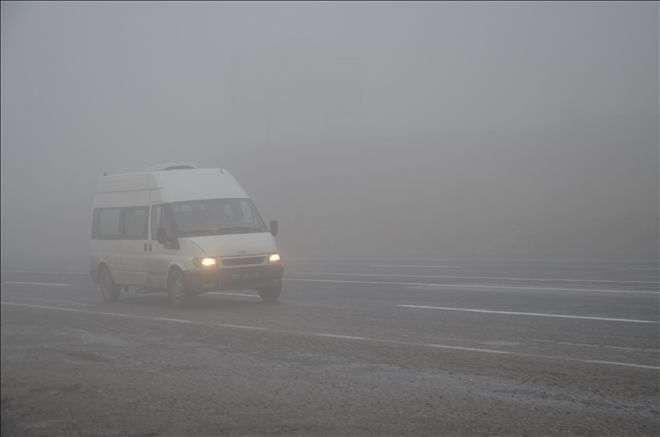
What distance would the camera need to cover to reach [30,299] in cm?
2047

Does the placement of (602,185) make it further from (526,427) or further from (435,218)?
(526,427)

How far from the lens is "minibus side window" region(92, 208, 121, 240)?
58.4 ft

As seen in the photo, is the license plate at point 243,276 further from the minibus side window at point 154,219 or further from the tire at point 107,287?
the tire at point 107,287

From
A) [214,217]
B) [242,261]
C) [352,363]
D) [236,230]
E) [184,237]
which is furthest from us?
[214,217]

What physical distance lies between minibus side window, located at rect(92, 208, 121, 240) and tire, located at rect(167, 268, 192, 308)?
8.14ft

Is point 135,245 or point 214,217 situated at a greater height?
point 214,217

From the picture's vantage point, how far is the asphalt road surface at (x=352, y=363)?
275 inches

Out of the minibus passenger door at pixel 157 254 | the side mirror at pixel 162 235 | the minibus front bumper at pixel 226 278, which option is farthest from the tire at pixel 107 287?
the minibus front bumper at pixel 226 278

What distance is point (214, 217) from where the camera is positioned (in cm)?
1584

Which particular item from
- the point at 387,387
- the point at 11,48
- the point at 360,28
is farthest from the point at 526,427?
the point at 11,48

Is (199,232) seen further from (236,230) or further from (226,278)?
(226,278)

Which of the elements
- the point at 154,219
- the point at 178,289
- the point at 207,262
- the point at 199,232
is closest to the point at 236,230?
the point at 199,232

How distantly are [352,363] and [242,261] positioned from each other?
6.04 meters

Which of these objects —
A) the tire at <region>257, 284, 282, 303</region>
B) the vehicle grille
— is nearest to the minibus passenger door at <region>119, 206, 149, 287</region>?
the vehicle grille
